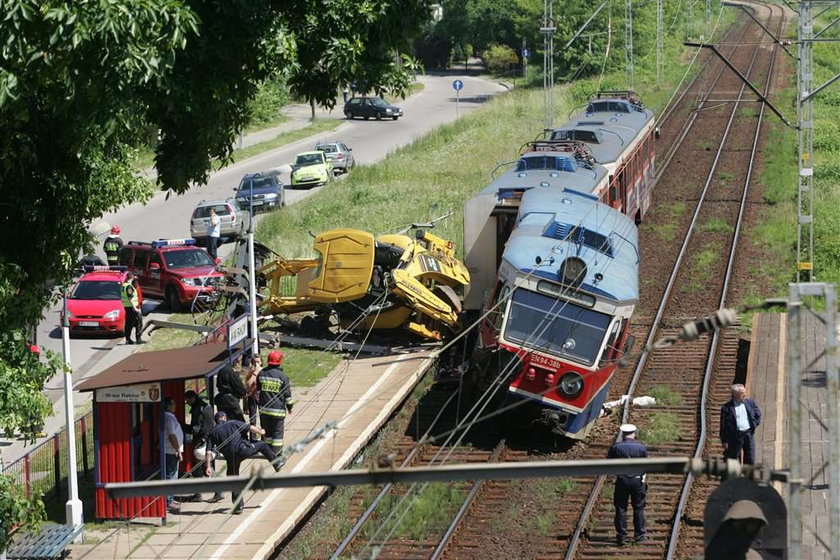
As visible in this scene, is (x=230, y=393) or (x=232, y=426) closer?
(x=232, y=426)

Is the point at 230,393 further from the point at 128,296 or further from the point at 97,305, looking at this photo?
the point at 97,305

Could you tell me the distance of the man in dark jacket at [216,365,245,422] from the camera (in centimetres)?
1812

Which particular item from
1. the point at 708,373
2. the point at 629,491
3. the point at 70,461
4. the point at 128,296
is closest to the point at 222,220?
the point at 128,296

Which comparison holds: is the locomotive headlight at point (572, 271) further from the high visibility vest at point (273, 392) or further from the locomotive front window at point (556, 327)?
the high visibility vest at point (273, 392)

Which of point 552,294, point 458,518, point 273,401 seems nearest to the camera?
point 458,518

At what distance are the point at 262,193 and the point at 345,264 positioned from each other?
19.7 m

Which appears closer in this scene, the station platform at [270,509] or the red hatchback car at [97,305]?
the station platform at [270,509]

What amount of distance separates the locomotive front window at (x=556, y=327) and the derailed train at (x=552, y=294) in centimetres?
1

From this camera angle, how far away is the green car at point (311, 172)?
49656 millimetres

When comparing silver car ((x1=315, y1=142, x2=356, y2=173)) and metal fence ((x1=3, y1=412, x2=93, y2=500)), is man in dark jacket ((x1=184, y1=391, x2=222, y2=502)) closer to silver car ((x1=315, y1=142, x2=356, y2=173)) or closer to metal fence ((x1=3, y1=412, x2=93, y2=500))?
metal fence ((x1=3, y1=412, x2=93, y2=500))

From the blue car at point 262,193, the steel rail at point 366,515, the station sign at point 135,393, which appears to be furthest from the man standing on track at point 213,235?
the station sign at point 135,393

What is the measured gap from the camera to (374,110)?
243 ft

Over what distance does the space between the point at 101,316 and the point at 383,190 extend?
51.5 ft

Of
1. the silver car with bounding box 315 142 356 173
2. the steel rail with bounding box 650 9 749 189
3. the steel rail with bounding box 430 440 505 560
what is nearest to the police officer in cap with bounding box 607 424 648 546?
the steel rail with bounding box 430 440 505 560
